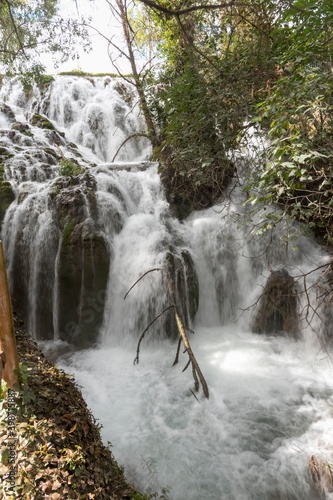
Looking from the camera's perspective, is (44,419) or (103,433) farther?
(103,433)

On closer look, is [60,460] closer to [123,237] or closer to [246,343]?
[246,343]

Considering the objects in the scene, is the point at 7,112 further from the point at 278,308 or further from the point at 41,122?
the point at 278,308

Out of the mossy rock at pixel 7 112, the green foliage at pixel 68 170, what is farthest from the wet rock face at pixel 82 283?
the mossy rock at pixel 7 112

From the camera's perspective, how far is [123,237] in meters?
8.04

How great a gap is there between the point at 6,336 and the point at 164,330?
458 cm

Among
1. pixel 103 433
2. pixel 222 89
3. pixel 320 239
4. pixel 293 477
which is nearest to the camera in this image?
pixel 293 477

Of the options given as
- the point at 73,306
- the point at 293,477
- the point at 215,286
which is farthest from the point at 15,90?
the point at 293,477

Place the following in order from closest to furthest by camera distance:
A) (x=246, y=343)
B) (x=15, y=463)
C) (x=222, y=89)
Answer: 1. (x=15, y=463)
2. (x=222, y=89)
3. (x=246, y=343)

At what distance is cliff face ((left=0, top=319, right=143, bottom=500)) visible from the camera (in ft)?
7.70

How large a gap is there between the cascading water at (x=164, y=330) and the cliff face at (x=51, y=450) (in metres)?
1.03

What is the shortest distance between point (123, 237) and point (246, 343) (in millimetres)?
4189

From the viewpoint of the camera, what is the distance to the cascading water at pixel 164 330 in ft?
12.6

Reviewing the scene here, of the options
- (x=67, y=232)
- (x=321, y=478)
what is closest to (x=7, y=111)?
(x=67, y=232)

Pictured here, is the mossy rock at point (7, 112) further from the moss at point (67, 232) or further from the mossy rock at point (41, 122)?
the moss at point (67, 232)
